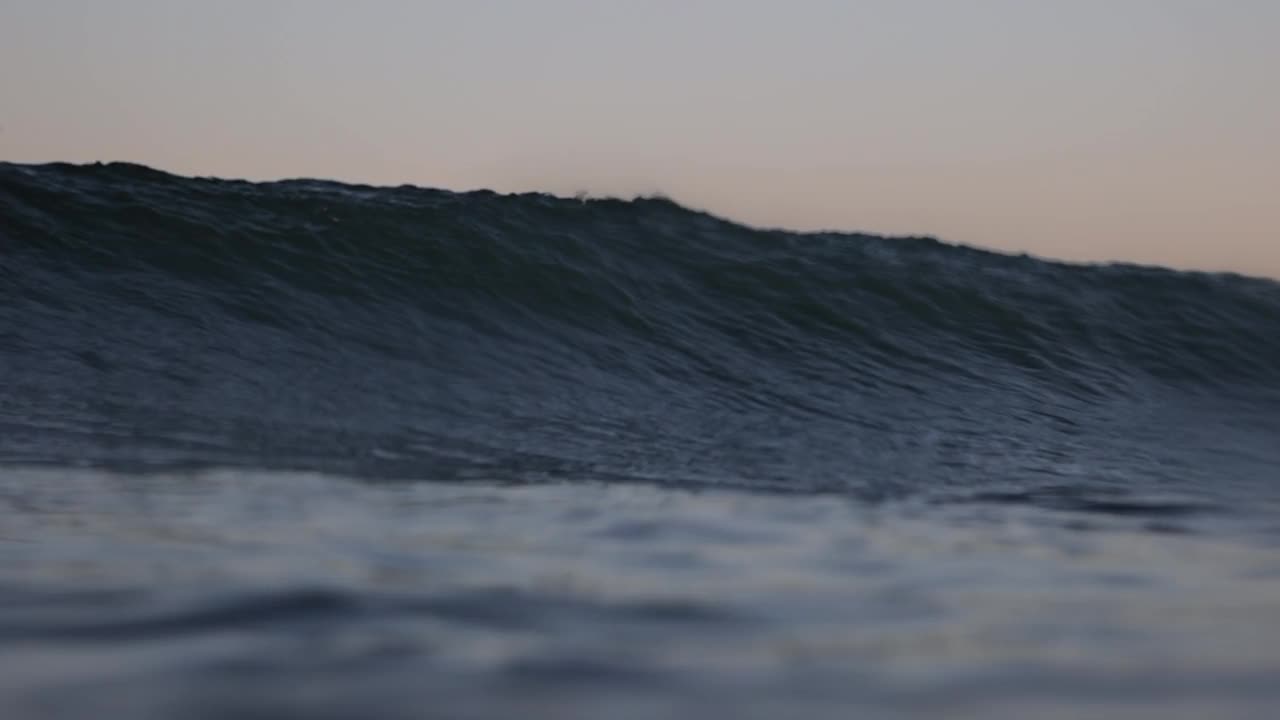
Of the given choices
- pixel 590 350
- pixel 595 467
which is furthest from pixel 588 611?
pixel 590 350

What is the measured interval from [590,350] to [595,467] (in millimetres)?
3076

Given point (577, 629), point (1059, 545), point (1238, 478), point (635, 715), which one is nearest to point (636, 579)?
point (577, 629)

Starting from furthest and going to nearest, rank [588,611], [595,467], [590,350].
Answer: [590,350]
[595,467]
[588,611]

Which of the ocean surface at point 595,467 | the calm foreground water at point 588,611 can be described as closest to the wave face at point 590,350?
the ocean surface at point 595,467

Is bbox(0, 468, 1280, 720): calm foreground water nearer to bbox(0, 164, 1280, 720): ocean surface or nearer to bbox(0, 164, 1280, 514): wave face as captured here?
bbox(0, 164, 1280, 720): ocean surface

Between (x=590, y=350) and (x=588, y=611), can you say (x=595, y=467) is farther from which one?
(x=590, y=350)

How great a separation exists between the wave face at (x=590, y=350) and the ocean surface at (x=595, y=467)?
0.04 metres

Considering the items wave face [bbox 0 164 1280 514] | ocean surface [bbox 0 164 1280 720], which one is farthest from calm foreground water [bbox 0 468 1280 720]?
wave face [bbox 0 164 1280 514]

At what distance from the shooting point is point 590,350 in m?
7.27

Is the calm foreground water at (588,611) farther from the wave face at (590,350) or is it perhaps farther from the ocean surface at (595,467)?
the wave face at (590,350)

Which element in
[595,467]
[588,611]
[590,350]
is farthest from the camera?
[590,350]

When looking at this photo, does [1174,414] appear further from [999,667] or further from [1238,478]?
[999,667]

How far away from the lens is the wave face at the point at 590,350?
176 inches

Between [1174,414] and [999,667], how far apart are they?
23.3 feet
